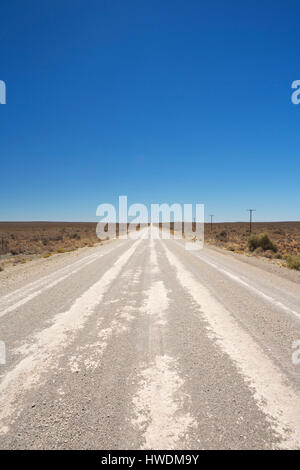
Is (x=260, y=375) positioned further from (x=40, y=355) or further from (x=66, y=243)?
(x=66, y=243)

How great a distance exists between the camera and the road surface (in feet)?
6.35

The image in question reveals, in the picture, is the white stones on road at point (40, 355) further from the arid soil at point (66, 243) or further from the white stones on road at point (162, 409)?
the arid soil at point (66, 243)

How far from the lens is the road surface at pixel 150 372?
1.94 metres

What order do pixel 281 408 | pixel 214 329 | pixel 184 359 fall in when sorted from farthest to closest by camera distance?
1. pixel 214 329
2. pixel 184 359
3. pixel 281 408

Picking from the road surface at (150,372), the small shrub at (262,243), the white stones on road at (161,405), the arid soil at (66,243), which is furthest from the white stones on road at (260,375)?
the small shrub at (262,243)

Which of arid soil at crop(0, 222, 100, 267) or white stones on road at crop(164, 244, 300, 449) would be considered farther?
arid soil at crop(0, 222, 100, 267)

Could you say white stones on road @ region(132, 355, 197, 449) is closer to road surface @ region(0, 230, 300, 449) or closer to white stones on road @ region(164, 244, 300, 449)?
road surface @ region(0, 230, 300, 449)

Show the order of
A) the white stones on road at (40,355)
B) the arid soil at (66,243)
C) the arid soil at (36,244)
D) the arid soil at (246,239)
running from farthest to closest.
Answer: the arid soil at (246,239) → the arid soil at (36,244) → the arid soil at (66,243) → the white stones on road at (40,355)

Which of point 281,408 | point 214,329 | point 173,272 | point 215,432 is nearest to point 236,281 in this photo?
point 173,272

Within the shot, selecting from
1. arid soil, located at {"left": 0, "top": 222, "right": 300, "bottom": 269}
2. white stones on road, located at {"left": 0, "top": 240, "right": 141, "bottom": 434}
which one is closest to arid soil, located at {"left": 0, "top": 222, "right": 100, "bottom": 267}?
arid soil, located at {"left": 0, "top": 222, "right": 300, "bottom": 269}

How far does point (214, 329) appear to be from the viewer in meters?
3.83
